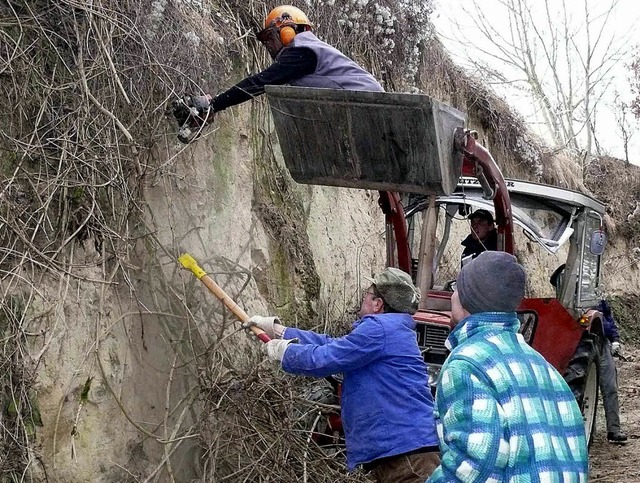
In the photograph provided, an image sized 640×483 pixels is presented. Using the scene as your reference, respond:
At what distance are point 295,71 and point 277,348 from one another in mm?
1748

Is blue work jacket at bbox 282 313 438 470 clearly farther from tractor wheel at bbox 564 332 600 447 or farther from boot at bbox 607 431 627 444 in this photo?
boot at bbox 607 431 627 444

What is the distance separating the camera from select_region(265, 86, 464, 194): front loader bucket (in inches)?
189

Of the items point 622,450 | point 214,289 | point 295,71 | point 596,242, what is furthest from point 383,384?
point 622,450

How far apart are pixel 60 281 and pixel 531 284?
33.3 ft

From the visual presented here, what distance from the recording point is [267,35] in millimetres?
5391

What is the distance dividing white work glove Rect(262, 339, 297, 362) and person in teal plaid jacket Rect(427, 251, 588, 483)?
144 centimetres

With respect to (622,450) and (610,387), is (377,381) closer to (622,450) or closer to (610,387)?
(610,387)

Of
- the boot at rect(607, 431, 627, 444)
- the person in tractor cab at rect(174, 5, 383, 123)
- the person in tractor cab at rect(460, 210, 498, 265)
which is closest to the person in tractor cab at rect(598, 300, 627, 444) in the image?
the boot at rect(607, 431, 627, 444)

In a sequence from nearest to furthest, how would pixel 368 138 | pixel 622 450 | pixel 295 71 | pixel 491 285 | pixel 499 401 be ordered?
1. pixel 499 401
2. pixel 491 285
3. pixel 368 138
4. pixel 295 71
5. pixel 622 450

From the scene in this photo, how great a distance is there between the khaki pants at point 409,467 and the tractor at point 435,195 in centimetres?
149

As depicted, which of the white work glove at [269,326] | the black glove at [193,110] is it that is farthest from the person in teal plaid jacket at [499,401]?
the black glove at [193,110]

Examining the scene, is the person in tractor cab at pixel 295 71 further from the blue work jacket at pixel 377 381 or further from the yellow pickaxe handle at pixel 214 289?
the blue work jacket at pixel 377 381

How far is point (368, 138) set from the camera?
4.98m

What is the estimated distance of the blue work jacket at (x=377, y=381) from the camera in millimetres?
4078
